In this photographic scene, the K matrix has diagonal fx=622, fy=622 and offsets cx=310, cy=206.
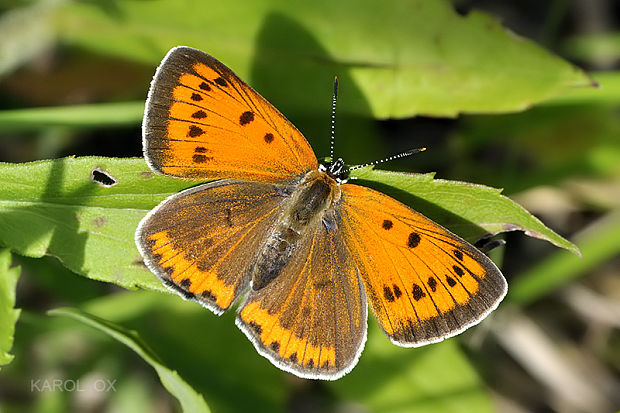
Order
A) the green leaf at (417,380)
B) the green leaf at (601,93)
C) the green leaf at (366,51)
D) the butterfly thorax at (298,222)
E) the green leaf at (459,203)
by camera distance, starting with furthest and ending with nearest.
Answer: the green leaf at (417,380) → the green leaf at (601,93) → the green leaf at (366,51) → the butterfly thorax at (298,222) → the green leaf at (459,203)

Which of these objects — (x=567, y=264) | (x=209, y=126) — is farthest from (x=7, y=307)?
(x=567, y=264)

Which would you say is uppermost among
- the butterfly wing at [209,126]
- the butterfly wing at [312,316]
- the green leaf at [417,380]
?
the butterfly wing at [209,126]

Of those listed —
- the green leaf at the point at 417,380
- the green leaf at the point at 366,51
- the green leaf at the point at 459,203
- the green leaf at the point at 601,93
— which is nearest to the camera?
the green leaf at the point at 459,203

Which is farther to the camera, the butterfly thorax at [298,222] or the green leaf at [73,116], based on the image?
the green leaf at [73,116]

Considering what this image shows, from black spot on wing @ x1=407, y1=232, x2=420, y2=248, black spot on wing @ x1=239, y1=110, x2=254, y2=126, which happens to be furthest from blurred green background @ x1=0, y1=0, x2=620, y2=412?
black spot on wing @ x1=407, y1=232, x2=420, y2=248

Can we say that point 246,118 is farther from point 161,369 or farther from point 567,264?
point 567,264

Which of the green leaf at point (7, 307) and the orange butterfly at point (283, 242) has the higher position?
the orange butterfly at point (283, 242)

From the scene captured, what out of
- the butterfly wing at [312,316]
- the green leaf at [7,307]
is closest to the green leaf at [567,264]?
the butterfly wing at [312,316]

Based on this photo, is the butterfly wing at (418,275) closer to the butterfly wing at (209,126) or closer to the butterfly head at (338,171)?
the butterfly head at (338,171)
